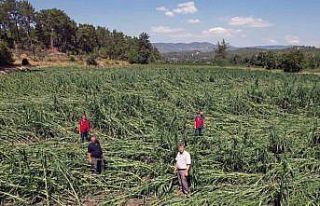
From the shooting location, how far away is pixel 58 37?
83.9 metres

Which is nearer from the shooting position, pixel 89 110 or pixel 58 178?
pixel 58 178

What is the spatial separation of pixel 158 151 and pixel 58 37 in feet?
251

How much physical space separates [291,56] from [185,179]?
191 ft

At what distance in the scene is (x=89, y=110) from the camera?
17.8m

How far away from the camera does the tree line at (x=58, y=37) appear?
73.0 meters

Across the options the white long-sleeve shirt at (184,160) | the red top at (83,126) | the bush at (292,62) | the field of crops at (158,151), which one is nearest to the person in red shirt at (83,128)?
the red top at (83,126)

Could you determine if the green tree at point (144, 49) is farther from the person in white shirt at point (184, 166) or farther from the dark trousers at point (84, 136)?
the person in white shirt at point (184, 166)

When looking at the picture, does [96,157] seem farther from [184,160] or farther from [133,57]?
[133,57]

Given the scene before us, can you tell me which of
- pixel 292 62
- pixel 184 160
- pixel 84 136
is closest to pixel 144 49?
pixel 292 62

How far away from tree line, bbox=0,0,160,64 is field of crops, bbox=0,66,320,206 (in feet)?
183

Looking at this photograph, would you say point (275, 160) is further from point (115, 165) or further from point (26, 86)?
point (26, 86)

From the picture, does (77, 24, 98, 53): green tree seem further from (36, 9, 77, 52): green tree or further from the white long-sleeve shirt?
the white long-sleeve shirt

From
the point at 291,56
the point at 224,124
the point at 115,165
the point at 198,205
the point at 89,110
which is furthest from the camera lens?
the point at 291,56

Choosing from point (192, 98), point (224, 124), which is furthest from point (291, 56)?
point (224, 124)
